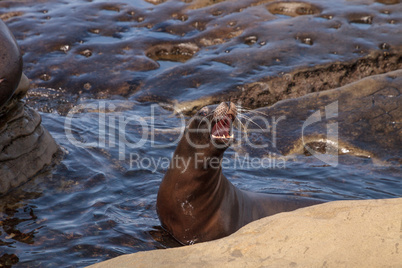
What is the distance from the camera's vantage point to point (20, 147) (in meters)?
7.05

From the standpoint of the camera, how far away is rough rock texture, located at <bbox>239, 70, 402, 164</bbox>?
29.0ft

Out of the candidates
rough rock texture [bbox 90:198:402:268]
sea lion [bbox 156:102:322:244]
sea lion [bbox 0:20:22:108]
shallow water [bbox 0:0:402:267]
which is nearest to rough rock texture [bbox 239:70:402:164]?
shallow water [bbox 0:0:402:267]

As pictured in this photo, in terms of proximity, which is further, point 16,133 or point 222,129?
point 16,133

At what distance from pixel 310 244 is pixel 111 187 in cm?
446

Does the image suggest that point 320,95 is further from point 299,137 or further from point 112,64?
point 112,64

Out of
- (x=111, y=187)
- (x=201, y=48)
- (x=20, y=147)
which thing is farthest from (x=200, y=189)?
(x=201, y=48)

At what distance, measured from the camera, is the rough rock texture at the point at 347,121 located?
29.0 feet

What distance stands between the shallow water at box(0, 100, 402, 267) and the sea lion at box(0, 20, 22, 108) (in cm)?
137

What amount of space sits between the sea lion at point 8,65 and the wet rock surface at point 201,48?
4303 millimetres

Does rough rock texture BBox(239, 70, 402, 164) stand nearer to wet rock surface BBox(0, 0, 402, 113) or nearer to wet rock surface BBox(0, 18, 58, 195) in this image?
wet rock surface BBox(0, 0, 402, 113)

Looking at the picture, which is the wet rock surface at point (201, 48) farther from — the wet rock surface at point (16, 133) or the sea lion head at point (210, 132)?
the sea lion head at point (210, 132)

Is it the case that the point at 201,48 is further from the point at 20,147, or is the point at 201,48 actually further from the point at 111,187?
the point at 20,147

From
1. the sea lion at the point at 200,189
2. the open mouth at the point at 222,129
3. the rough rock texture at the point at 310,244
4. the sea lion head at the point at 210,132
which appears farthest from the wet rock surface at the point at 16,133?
the rough rock texture at the point at 310,244

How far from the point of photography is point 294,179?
803 centimetres
